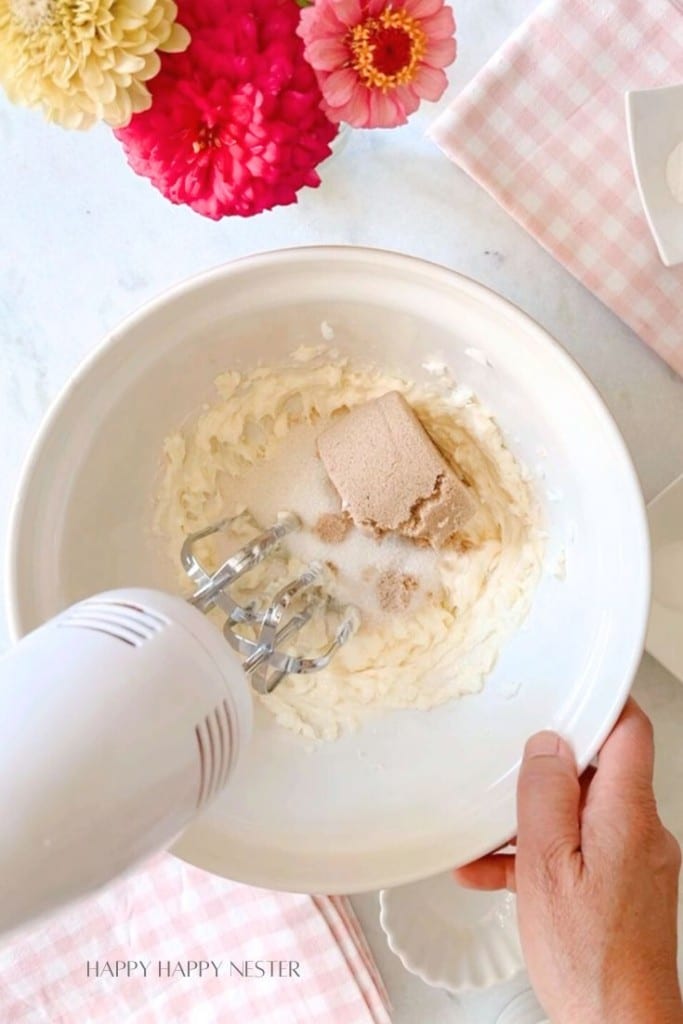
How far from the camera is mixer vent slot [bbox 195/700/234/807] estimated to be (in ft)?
1.68

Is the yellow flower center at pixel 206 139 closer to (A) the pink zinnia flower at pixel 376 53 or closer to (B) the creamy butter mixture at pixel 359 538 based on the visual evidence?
(A) the pink zinnia flower at pixel 376 53

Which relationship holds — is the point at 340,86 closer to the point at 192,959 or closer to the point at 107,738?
the point at 107,738

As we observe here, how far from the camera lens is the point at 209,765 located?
518 millimetres

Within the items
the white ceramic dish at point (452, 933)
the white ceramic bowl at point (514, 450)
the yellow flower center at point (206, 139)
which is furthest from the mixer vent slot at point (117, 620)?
the white ceramic dish at point (452, 933)

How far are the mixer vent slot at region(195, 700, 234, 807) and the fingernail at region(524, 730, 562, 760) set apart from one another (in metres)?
0.25

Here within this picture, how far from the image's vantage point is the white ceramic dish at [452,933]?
31.8 inches

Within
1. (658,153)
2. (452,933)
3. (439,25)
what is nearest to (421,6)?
(439,25)

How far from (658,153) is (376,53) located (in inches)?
9.8

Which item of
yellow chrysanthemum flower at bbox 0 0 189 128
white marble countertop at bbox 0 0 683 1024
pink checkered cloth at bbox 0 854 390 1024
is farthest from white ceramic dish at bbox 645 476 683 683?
yellow chrysanthemum flower at bbox 0 0 189 128

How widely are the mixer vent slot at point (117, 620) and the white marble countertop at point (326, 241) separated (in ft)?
1.20

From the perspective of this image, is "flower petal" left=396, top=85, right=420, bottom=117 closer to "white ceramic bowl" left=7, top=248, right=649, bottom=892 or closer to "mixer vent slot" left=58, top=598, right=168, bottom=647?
"white ceramic bowl" left=7, top=248, right=649, bottom=892

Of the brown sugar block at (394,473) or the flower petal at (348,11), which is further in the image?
the brown sugar block at (394,473)

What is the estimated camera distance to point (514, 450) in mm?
756

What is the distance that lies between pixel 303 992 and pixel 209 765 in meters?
0.41
